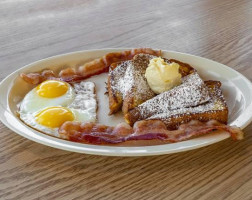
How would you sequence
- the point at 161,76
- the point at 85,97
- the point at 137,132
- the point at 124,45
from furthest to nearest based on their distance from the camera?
1. the point at 124,45
2. the point at 85,97
3. the point at 161,76
4. the point at 137,132

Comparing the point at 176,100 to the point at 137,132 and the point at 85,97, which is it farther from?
the point at 85,97

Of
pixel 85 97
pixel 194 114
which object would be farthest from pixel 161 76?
pixel 85 97

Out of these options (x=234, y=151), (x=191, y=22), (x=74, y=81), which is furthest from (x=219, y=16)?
(x=234, y=151)

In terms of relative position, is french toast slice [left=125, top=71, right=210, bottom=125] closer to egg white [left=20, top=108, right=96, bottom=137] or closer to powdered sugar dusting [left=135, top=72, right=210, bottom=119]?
powdered sugar dusting [left=135, top=72, right=210, bottom=119]

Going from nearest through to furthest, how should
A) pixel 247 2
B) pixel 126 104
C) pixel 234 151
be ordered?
pixel 234 151, pixel 126 104, pixel 247 2

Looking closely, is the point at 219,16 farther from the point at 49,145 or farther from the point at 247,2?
the point at 49,145

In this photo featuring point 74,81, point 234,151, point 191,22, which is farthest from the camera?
point 191,22
